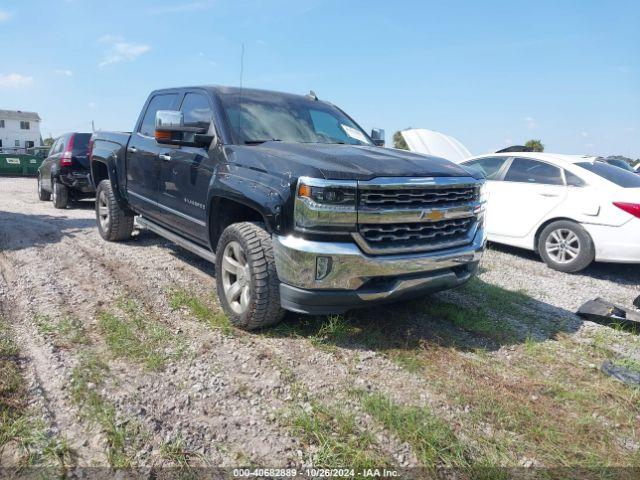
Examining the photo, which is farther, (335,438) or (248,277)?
(248,277)

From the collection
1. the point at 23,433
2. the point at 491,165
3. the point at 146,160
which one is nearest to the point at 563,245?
the point at 491,165

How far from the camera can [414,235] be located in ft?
11.0

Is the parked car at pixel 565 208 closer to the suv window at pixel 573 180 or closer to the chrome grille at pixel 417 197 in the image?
the suv window at pixel 573 180

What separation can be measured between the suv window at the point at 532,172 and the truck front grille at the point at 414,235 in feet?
11.0

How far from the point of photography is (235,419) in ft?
8.29

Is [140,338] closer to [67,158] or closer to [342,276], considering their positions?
[342,276]

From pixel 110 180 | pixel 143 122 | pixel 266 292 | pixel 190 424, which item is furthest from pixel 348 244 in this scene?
pixel 110 180

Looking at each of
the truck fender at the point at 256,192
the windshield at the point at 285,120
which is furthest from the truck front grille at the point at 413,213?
the windshield at the point at 285,120

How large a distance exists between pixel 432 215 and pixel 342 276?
847mm

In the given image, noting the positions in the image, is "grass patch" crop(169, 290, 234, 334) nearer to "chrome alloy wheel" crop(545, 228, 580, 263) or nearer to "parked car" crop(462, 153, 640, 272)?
"parked car" crop(462, 153, 640, 272)

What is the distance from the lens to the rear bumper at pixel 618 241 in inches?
216

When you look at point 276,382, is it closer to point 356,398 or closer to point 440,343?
point 356,398

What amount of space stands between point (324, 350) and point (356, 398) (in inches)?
24.9

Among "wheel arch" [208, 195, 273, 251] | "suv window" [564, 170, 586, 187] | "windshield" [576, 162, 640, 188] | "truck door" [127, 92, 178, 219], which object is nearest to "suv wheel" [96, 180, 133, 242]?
"truck door" [127, 92, 178, 219]
